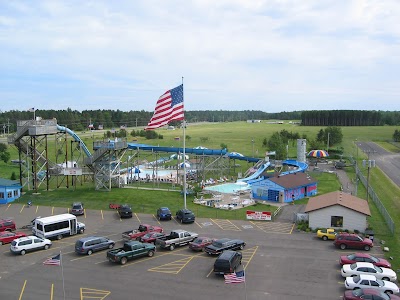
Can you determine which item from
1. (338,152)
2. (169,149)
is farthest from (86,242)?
(338,152)

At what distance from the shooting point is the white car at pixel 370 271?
2572 centimetres

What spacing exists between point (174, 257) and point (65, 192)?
107 feet

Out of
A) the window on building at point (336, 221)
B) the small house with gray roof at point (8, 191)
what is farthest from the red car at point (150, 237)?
the small house with gray roof at point (8, 191)

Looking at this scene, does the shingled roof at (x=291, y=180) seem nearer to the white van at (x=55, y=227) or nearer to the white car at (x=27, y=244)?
the white van at (x=55, y=227)

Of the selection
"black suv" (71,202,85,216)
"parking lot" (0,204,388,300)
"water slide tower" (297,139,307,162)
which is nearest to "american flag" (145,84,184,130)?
"parking lot" (0,204,388,300)

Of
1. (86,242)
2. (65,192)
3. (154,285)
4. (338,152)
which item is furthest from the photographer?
(338,152)

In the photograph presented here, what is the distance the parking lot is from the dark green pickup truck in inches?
17.4

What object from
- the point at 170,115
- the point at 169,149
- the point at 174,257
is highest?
the point at 170,115

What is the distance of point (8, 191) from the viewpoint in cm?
5184

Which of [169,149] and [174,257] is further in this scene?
[169,149]

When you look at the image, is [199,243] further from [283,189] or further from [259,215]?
[283,189]

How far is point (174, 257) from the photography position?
30.9 meters

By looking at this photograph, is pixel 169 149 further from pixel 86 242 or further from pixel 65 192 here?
pixel 86 242

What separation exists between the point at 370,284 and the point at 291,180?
108 feet
